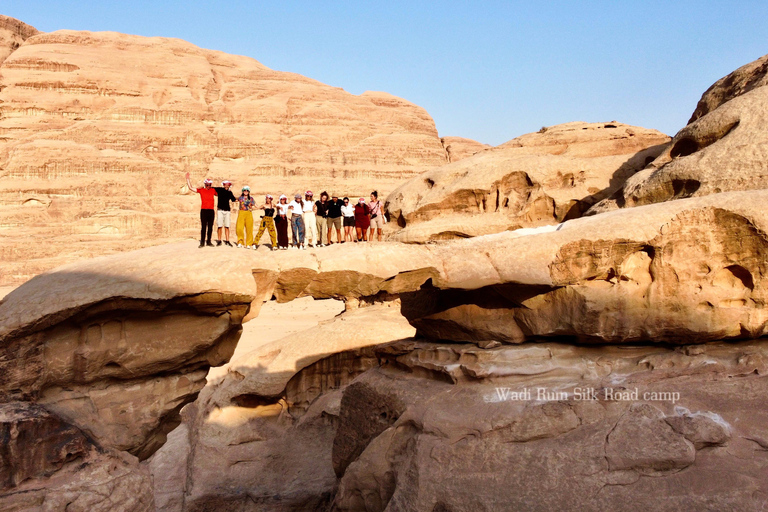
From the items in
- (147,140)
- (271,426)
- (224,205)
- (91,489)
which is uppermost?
(147,140)

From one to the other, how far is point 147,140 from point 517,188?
26.8 metres

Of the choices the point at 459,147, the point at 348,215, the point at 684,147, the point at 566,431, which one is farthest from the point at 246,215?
the point at 459,147

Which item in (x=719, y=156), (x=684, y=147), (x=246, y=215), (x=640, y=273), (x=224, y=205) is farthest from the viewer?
(x=684, y=147)

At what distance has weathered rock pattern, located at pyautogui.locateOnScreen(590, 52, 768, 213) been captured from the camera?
311 inches

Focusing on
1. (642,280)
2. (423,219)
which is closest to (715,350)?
(642,280)

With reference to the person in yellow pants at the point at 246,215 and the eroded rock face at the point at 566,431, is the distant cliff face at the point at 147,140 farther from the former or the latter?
the eroded rock face at the point at 566,431

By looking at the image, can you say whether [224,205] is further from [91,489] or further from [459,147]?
[459,147]

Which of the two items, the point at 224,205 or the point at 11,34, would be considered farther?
the point at 11,34

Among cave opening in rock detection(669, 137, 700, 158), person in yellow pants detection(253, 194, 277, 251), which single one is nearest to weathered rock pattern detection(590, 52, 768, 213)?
cave opening in rock detection(669, 137, 700, 158)

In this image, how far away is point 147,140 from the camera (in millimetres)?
32781

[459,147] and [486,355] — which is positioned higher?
[459,147]

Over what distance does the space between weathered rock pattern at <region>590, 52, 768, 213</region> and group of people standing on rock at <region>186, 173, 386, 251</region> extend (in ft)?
15.8

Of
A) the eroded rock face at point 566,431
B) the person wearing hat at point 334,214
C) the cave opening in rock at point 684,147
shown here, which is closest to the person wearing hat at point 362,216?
the person wearing hat at point 334,214

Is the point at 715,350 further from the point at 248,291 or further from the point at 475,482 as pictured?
the point at 248,291
